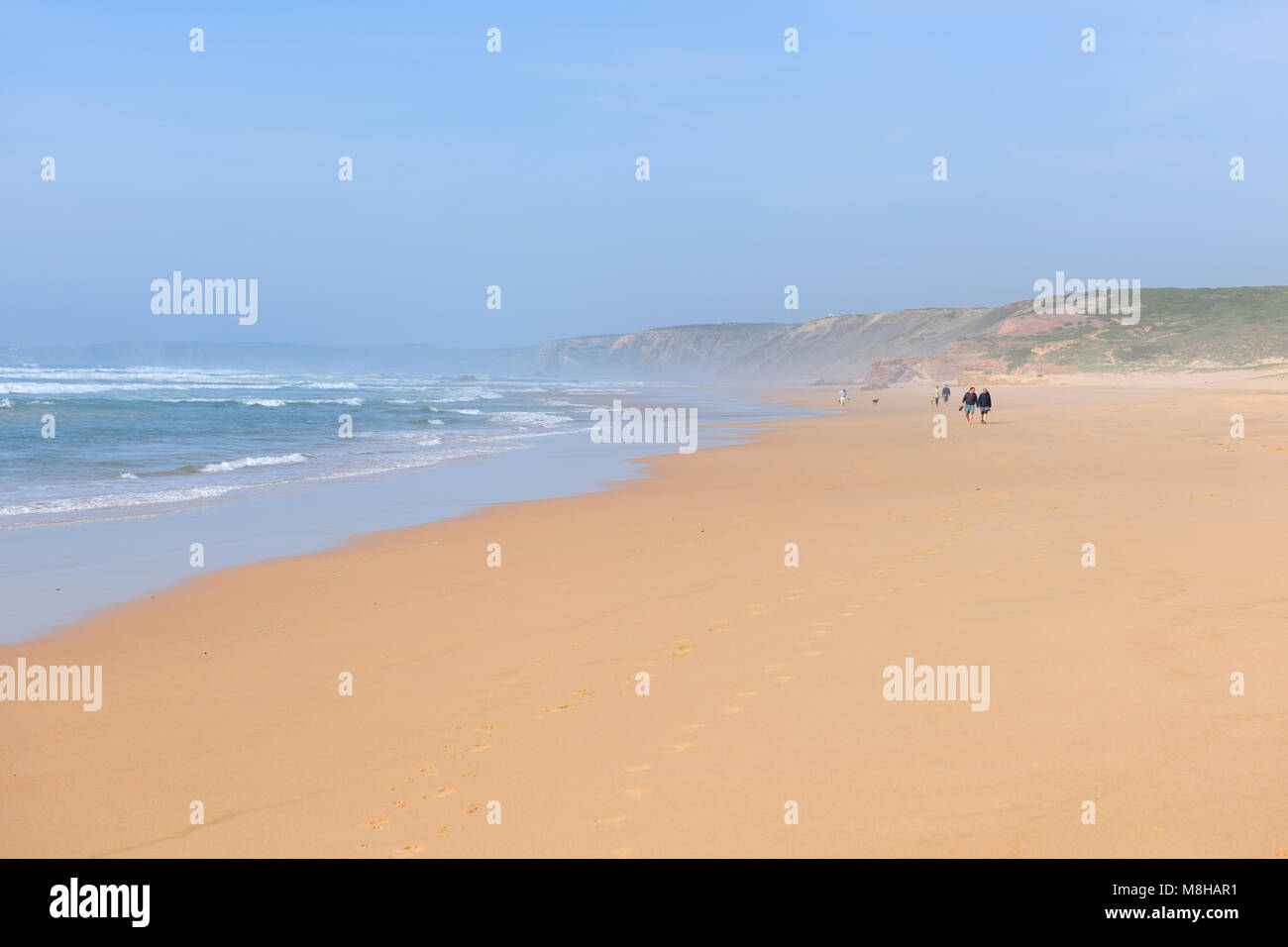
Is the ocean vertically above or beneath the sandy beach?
above

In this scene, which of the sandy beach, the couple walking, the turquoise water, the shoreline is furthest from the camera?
the couple walking

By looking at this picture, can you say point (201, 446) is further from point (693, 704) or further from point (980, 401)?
point (693, 704)

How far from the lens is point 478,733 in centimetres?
498

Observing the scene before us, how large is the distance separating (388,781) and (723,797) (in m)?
1.56

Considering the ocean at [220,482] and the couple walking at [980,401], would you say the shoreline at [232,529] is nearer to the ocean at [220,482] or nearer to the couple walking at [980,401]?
the ocean at [220,482]

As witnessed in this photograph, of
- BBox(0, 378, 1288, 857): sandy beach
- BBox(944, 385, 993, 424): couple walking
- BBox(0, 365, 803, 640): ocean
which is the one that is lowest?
BBox(0, 378, 1288, 857): sandy beach

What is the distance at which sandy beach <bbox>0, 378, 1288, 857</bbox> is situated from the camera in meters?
3.81

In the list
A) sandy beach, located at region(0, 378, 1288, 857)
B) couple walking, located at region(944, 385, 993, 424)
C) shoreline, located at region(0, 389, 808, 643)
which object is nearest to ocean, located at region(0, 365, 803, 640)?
shoreline, located at region(0, 389, 808, 643)

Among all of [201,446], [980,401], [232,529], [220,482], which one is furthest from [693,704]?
[980,401]

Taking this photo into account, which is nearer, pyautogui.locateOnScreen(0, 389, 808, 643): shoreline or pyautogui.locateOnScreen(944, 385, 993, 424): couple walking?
pyautogui.locateOnScreen(0, 389, 808, 643): shoreline

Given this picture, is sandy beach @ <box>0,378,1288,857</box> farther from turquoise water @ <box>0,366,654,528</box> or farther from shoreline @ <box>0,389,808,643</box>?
turquoise water @ <box>0,366,654,528</box>

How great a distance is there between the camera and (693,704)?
5.22 meters

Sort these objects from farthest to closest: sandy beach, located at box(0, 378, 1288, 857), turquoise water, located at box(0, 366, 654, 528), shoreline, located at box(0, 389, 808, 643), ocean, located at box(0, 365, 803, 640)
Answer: turquoise water, located at box(0, 366, 654, 528), ocean, located at box(0, 365, 803, 640), shoreline, located at box(0, 389, 808, 643), sandy beach, located at box(0, 378, 1288, 857)
